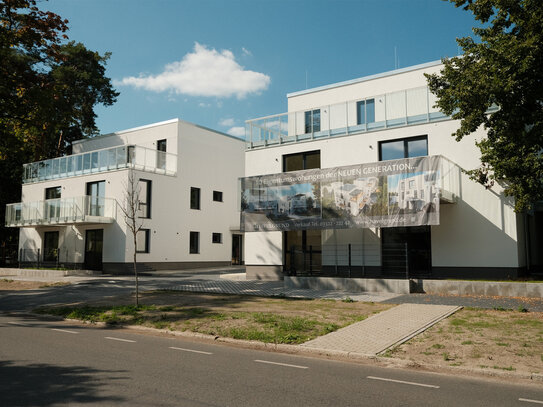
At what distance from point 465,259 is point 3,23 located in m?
19.6

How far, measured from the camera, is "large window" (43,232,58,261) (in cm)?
3309

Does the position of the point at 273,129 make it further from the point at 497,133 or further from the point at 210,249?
the point at 210,249

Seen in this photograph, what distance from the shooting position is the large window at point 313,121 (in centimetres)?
2222

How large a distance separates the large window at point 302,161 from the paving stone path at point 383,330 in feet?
34.8

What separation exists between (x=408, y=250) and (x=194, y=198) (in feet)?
62.9

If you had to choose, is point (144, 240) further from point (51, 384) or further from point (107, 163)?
point (51, 384)

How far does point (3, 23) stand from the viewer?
17.3 meters

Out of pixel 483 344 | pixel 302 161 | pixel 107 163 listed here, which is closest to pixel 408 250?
pixel 302 161

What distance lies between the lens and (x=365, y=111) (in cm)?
2084

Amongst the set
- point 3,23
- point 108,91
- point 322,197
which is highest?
point 108,91

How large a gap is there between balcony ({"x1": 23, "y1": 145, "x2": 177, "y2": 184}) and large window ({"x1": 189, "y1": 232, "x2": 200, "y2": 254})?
4.85m

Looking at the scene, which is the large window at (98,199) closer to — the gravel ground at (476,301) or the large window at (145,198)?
the large window at (145,198)

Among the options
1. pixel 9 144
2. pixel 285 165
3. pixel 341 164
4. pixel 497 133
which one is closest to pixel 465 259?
pixel 497 133

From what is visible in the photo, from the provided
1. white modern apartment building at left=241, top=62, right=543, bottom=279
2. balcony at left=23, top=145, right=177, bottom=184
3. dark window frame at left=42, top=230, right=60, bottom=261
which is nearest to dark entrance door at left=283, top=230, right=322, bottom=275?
white modern apartment building at left=241, top=62, right=543, bottom=279
